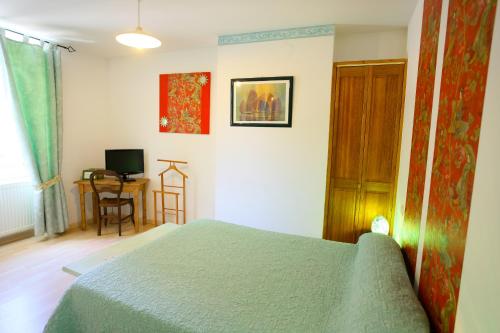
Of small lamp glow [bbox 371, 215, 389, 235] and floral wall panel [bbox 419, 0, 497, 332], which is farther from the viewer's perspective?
small lamp glow [bbox 371, 215, 389, 235]

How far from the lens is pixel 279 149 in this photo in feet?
10.3

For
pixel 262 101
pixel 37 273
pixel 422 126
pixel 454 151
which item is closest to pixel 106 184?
pixel 37 273

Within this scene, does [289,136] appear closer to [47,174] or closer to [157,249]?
[157,249]

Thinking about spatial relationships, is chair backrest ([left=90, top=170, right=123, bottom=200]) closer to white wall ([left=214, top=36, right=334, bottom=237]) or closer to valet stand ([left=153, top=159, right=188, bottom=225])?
valet stand ([left=153, top=159, right=188, bottom=225])

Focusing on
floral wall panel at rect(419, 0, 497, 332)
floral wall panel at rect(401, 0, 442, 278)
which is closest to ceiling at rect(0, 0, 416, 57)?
floral wall panel at rect(401, 0, 442, 278)

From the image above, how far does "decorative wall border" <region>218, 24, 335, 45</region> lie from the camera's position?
2.84 meters

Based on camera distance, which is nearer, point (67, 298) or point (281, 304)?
point (281, 304)

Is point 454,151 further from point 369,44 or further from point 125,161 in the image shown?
point 125,161

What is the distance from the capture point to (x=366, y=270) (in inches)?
53.4

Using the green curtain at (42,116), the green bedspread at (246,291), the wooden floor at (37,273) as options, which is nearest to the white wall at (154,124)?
the green curtain at (42,116)

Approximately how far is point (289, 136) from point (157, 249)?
6.11ft

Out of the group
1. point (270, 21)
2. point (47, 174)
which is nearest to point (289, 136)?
point (270, 21)

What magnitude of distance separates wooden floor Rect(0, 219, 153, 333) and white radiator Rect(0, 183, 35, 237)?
199mm

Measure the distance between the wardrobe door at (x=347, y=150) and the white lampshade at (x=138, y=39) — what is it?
72.6 inches
